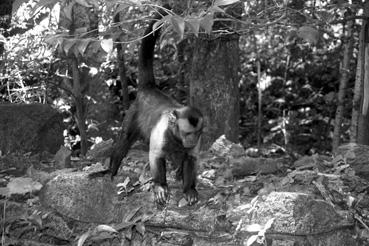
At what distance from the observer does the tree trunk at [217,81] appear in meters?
5.88

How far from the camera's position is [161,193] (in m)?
4.07

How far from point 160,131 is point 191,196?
0.57 meters

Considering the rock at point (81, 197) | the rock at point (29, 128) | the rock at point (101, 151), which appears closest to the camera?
the rock at point (81, 197)

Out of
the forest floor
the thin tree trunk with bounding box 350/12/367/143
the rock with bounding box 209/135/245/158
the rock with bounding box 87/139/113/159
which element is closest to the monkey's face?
the forest floor

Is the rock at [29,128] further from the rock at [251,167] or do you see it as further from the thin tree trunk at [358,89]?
the thin tree trunk at [358,89]

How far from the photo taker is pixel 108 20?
278 inches

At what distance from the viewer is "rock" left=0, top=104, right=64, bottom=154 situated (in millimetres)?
6137

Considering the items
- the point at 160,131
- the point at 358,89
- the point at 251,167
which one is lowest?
the point at 251,167

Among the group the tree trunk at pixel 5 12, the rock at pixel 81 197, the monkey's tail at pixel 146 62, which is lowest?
the rock at pixel 81 197

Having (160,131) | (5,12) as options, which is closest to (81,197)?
Answer: (160,131)

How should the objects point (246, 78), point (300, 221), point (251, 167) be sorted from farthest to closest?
point (246, 78), point (251, 167), point (300, 221)

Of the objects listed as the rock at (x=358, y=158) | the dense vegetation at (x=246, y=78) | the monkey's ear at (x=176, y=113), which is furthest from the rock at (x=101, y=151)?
the rock at (x=358, y=158)

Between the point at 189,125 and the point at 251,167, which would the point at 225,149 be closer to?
the point at 251,167

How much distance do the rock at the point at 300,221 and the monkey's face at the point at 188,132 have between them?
654 mm
